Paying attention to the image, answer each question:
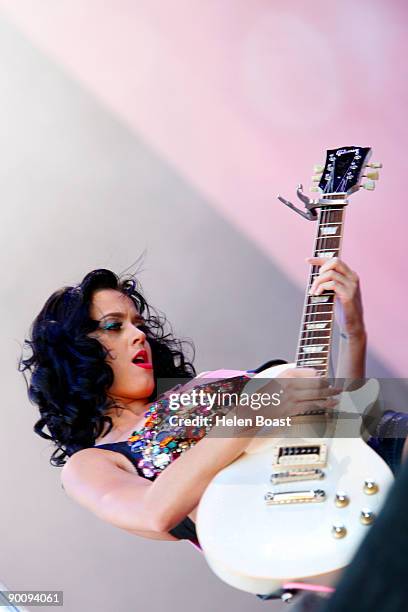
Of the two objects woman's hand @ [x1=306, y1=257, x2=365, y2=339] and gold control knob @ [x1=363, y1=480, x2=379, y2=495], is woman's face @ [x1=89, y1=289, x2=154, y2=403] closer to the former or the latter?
woman's hand @ [x1=306, y1=257, x2=365, y2=339]

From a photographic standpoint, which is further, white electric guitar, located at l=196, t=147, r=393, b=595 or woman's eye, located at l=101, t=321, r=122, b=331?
woman's eye, located at l=101, t=321, r=122, b=331

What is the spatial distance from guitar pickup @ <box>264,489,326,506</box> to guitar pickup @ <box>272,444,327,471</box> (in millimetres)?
50

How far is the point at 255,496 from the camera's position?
1.17m

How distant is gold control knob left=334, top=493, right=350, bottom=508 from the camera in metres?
1.12

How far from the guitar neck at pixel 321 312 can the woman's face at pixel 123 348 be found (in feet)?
1.39

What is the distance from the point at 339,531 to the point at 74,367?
0.73 metres

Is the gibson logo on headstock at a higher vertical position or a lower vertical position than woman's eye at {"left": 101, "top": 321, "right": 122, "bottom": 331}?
higher

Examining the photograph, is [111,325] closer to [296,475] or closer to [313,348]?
[313,348]

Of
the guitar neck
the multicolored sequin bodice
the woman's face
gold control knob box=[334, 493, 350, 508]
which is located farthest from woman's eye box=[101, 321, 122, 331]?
gold control knob box=[334, 493, 350, 508]

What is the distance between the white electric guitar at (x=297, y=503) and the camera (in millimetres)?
1079

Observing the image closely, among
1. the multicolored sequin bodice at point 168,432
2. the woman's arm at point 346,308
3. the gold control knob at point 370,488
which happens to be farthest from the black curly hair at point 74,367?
the gold control knob at point 370,488

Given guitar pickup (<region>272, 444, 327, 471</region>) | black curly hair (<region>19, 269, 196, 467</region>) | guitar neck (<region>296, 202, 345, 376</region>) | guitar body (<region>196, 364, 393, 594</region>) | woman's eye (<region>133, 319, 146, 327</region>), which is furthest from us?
woman's eye (<region>133, 319, 146, 327</region>)

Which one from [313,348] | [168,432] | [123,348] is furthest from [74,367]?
[313,348]

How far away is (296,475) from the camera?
1.18 meters
